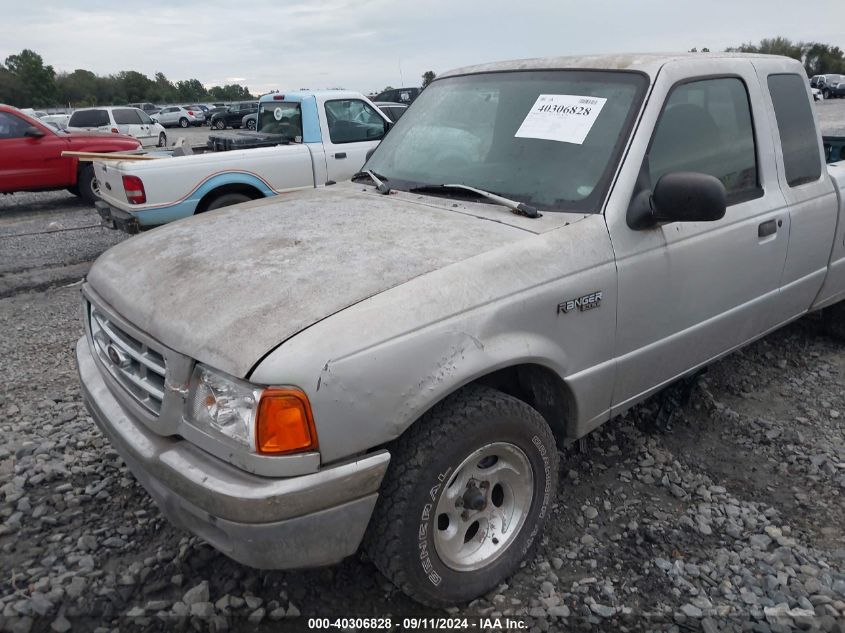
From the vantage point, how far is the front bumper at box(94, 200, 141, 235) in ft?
21.0

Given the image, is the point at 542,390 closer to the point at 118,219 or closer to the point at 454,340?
the point at 454,340

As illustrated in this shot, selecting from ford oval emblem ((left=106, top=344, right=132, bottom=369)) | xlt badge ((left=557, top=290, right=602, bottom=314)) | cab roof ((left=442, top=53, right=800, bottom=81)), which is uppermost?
cab roof ((left=442, top=53, right=800, bottom=81))

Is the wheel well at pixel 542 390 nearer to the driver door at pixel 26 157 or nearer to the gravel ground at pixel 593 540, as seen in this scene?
the gravel ground at pixel 593 540

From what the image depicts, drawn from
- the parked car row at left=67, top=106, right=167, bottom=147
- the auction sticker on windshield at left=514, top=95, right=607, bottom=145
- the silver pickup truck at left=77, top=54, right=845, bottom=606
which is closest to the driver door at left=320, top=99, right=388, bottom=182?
the silver pickup truck at left=77, top=54, right=845, bottom=606

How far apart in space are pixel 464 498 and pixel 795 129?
2.82m

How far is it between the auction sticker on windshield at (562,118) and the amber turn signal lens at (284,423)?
169 centimetres

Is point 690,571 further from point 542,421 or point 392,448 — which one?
point 392,448

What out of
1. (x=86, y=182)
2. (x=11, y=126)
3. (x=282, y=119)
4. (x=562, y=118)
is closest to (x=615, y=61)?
(x=562, y=118)

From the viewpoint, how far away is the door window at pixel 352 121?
7766 millimetres

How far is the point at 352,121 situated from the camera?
26.1ft

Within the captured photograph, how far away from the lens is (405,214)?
2.76m

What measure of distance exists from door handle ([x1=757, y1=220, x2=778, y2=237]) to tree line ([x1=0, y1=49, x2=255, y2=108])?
7359cm

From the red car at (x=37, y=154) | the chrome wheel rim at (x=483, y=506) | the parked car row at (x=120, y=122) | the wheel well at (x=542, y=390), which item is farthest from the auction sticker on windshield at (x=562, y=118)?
the parked car row at (x=120, y=122)

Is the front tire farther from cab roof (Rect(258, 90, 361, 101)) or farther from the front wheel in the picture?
the front wheel
